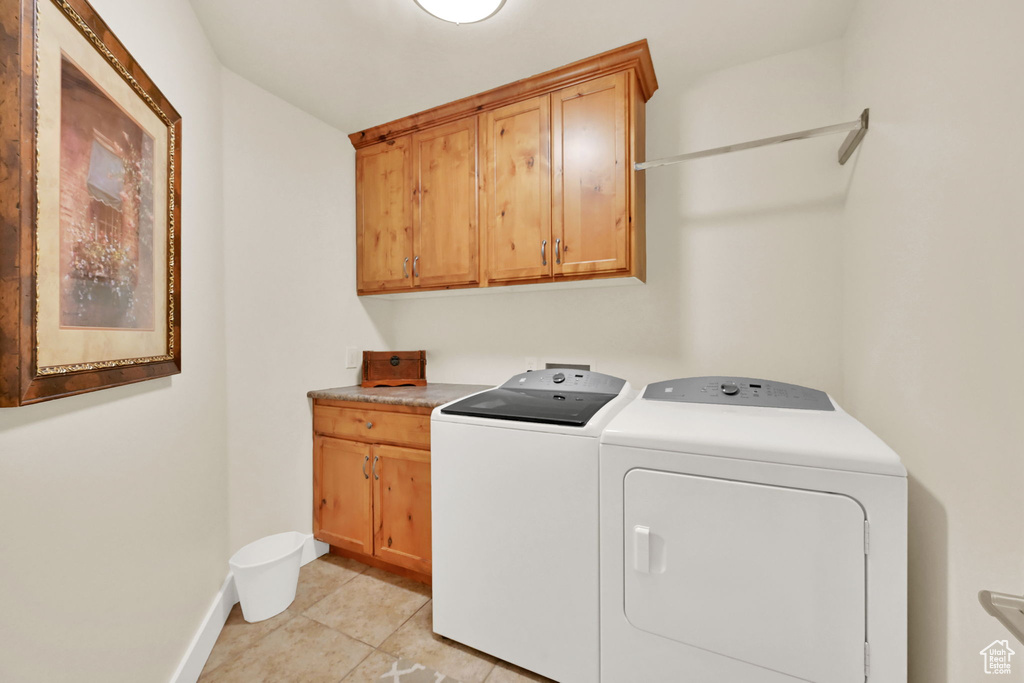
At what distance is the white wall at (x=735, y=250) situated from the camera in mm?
1705

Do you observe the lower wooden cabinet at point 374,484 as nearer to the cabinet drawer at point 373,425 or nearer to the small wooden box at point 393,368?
the cabinet drawer at point 373,425

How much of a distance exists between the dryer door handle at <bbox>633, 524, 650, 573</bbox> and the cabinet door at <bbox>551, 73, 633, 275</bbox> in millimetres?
1064

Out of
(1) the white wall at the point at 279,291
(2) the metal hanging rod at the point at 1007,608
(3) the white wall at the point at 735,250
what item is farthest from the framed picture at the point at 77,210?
(3) the white wall at the point at 735,250

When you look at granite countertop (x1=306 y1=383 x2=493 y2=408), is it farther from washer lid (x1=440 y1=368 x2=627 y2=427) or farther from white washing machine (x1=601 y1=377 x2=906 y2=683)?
white washing machine (x1=601 y1=377 x2=906 y2=683)

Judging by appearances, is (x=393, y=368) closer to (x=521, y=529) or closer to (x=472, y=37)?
(x=521, y=529)

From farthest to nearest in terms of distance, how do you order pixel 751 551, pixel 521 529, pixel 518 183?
pixel 518 183 < pixel 521 529 < pixel 751 551

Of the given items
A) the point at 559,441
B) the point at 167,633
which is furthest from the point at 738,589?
the point at 167,633

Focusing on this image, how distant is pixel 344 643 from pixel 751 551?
1579mm

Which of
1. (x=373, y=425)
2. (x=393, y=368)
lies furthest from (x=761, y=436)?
(x=393, y=368)

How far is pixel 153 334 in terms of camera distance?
122 cm

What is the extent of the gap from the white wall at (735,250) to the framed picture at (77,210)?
66.7 inches

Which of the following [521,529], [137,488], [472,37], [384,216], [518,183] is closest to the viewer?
[137,488]

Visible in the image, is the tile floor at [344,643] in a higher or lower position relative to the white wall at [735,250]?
lower

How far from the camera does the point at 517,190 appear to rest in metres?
1.94
